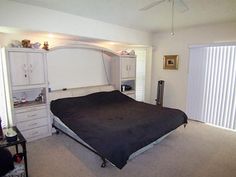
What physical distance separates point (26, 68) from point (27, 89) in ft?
1.35

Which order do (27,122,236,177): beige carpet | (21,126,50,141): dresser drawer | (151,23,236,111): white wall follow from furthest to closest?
(151,23,236,111): white wall, (21,126,50,141): dresser drawer, (27,122,236,177): beige carpet

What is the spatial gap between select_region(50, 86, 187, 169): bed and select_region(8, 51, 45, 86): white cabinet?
2.12 feet

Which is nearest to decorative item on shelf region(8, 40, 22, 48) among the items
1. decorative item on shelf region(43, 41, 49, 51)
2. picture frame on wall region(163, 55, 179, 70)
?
decorative item on shelf region(43, 41, 49, 51)

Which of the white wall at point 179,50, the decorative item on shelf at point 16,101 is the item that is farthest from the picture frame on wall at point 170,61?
A: the decorative item on shelf at point 16,101

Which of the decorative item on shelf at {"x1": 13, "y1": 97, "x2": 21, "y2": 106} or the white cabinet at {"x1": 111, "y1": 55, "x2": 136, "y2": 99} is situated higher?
the white cabinet at {"x1": 111, "y1": 55, "x2": 136, "y2": 99}

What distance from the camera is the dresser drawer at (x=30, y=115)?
3.07 metres

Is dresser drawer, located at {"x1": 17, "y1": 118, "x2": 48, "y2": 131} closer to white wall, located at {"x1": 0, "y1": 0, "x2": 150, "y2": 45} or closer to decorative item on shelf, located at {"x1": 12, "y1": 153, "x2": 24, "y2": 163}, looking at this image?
decorative item on shelf, located at {"x1": 12, "y1": 153, "x2": 24, "y2": 163}

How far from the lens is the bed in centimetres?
222

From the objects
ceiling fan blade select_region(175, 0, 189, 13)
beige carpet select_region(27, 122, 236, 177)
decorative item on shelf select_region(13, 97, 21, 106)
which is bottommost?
beige carpet select_region(27, 122, 236, 177)

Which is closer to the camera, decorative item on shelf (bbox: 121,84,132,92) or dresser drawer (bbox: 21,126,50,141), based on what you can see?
dresser drawer (bbox: 21,126,50,141)

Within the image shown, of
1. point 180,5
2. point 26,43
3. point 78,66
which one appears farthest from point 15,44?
point 180,5

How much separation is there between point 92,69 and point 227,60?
136 inches

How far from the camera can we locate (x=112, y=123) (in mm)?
2721

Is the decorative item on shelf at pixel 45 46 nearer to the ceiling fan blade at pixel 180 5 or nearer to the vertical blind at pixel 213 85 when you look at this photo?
the ceiling fan blade at pixel 180 5
